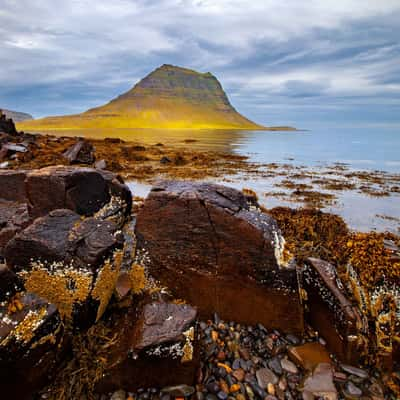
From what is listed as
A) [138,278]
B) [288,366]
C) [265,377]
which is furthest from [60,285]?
[288,366]

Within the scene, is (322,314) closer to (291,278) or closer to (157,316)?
(291,278)

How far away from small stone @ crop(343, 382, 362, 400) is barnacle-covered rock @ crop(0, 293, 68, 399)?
315cm

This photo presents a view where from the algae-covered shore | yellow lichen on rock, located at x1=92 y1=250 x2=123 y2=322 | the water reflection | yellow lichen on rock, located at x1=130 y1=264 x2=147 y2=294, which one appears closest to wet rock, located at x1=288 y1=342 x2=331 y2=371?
the algae-covered shore

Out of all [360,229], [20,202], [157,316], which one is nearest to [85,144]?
[20,202]

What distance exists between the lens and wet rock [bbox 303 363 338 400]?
310 centimetres

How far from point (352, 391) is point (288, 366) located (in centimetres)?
69

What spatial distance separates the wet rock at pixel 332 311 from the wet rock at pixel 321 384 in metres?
0.32

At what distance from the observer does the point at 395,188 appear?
15.5 m

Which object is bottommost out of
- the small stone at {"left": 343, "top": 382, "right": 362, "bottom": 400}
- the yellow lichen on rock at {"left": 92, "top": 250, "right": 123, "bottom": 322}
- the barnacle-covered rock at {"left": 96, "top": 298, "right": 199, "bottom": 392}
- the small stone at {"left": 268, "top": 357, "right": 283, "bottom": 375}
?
the small stone at {"left": 343, "top": 382, "right": 362, "bottom": 400}

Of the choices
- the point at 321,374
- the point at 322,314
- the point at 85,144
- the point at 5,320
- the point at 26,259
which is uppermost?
the point at 85,144

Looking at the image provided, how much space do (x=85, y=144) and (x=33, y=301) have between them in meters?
18.0

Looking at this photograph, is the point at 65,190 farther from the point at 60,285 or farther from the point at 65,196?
the point at 60,285

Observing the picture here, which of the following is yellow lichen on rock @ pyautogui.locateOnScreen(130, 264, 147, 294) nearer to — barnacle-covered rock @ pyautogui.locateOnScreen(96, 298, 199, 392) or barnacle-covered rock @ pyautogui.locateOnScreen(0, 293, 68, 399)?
barnacle-covered rock @ pyautogui.locateOnScreen(96, 298, 199, 392)

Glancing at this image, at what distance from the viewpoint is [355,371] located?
3369mm
